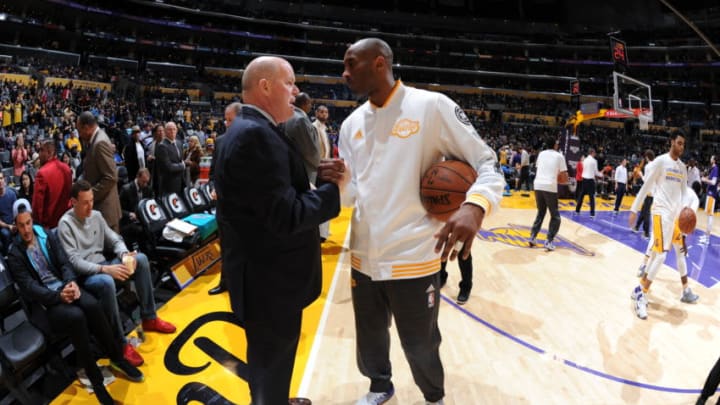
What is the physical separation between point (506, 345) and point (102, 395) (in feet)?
9.62

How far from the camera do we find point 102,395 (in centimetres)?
253

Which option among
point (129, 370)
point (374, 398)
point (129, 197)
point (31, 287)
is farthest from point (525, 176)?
point (31, 287)

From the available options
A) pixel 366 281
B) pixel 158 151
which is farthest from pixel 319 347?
pixel 158 151

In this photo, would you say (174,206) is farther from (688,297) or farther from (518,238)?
(688,297)

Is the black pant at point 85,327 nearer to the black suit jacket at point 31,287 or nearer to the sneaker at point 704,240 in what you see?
the black suit jacket at point 31,287

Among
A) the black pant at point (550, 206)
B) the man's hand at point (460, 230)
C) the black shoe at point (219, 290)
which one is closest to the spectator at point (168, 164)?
the black shoe at point (219, 290)

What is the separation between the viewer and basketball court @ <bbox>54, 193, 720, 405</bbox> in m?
2.74

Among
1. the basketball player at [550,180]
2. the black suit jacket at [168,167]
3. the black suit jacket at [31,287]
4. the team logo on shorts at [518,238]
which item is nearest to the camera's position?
the black suit jacket at [31,287]

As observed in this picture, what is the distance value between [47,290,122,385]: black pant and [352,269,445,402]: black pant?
5.61ft

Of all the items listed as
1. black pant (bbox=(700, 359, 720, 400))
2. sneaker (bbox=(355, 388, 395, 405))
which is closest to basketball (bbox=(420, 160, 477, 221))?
sneaker (bbox=(355, 388, 395, 405))

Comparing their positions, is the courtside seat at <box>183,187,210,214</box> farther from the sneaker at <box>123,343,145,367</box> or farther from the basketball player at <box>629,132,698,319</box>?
the basketball player at <box>629,132,698,319</box>

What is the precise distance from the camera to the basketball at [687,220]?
4164 mm

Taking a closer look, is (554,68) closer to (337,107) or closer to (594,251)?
(337,107)

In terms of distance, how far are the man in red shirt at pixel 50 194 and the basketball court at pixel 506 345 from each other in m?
1.25
